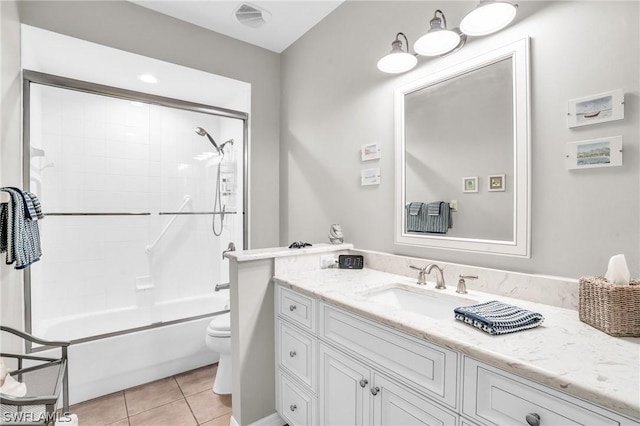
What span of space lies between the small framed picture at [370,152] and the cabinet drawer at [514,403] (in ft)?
4.42

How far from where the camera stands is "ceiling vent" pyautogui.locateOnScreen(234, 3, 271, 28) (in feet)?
7.50

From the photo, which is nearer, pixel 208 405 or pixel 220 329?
pixel 208 405

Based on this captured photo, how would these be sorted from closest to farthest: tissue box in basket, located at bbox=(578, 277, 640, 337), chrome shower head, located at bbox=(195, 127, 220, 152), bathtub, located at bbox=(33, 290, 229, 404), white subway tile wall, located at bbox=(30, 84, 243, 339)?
tissue box in basket, located at bbox=(578, 277, 640, 337)
bathtub, located at bbox=(33, 290, 229, 404)
white subway tile wall, located at bbox=(30, 84, 243, 339)
chrome shower head, located at bbox=(195, 127, 220, 152)

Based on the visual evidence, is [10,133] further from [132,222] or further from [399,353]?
[399,353]

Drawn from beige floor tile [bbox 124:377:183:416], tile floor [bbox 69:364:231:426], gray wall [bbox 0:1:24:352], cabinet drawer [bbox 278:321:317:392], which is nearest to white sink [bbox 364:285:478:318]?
cabinet drawer [bbox 278:321:317:392]

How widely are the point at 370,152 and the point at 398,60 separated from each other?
0.56 m

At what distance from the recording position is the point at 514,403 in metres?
0.80

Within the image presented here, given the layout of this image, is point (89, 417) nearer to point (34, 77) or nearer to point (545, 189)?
point (34, 77)

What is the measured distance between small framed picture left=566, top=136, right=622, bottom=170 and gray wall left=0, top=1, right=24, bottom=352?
271 centimetres

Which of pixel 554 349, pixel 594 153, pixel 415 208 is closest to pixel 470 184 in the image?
pixel 415 208

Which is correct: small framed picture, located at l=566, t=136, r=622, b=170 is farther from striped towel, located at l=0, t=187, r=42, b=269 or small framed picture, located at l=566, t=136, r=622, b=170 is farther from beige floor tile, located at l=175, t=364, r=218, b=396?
beige floor tile, located at l=175, t=364, r=218, b=396

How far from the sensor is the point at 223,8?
2.28 m

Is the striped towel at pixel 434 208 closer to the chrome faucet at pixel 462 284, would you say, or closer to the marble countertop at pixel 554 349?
the chrome faucet at pixel 462 284

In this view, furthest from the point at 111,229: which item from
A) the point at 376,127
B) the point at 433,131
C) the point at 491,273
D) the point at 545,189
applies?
the point at 545,189
